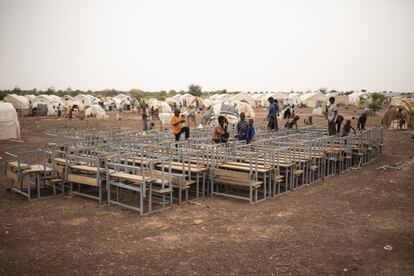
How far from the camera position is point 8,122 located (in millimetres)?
24750

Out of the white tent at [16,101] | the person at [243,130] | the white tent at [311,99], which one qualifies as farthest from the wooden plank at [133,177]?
the white tent at [311,99]

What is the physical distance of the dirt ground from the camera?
22.1 feet

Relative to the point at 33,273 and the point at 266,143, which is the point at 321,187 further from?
the point at 33,273

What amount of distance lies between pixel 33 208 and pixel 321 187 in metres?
8.63

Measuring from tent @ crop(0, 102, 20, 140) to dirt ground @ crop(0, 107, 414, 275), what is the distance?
46.7 feet

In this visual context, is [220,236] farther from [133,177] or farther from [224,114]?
[224,114]

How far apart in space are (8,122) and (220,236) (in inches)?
833

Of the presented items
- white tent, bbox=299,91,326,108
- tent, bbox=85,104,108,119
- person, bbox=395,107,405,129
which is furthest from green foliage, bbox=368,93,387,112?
tent, bbox=85,104,108,119

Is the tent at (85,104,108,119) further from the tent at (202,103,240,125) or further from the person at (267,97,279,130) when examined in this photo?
the person at (267,97,279,130)

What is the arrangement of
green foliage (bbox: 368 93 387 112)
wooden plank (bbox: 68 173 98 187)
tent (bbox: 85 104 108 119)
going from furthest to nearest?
green foliage (bbox: 368 93 387 112)
tent (bbox: 85 104 108 119)
wooden plank (bbox: 68 173 98 187)

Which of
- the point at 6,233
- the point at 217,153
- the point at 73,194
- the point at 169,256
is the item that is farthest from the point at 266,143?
the point at 6,233

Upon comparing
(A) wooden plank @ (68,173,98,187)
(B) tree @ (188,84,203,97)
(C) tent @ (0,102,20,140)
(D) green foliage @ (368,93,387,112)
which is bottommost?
(A) wooden plank @ (68,173,98,187)

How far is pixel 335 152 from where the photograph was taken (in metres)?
14.6

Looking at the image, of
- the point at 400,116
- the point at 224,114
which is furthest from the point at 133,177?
the point at 400,116
